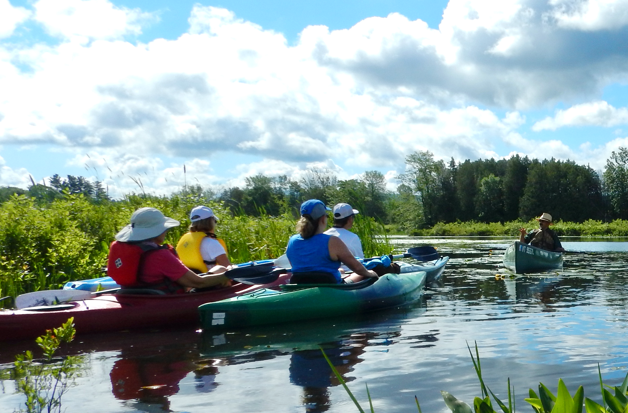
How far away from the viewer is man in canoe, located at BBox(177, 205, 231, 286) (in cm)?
766

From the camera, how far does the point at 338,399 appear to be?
3.80 m

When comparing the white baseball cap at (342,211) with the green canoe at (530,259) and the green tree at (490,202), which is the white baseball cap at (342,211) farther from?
the green tree at (490,202)

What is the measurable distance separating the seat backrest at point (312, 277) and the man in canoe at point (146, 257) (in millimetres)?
1154

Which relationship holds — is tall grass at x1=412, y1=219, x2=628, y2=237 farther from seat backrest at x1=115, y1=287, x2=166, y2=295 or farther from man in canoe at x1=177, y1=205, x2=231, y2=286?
seat backrest at x1=115, y1=287, x2=166, y2=295

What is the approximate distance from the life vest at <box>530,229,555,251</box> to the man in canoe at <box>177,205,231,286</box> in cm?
906

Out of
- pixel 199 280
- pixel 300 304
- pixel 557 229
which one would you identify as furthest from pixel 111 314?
pixel 557 229

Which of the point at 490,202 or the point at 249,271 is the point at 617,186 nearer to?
the point at 490,202

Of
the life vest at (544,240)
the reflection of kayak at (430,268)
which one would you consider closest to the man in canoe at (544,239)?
the life vest at (544,240)

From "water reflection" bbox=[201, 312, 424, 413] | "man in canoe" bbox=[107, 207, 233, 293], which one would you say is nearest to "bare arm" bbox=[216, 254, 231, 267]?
"man in canoe" bbox=[107, 207, 233, 293]

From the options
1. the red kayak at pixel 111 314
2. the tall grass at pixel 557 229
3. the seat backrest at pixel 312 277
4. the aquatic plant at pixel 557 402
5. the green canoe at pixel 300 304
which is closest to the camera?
the aquatic plant at pixel 557 402

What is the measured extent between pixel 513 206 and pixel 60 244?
60770mm

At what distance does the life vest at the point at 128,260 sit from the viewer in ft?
20.8

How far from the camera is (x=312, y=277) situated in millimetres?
7219

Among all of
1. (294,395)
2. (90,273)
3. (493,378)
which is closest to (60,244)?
(90,273)
